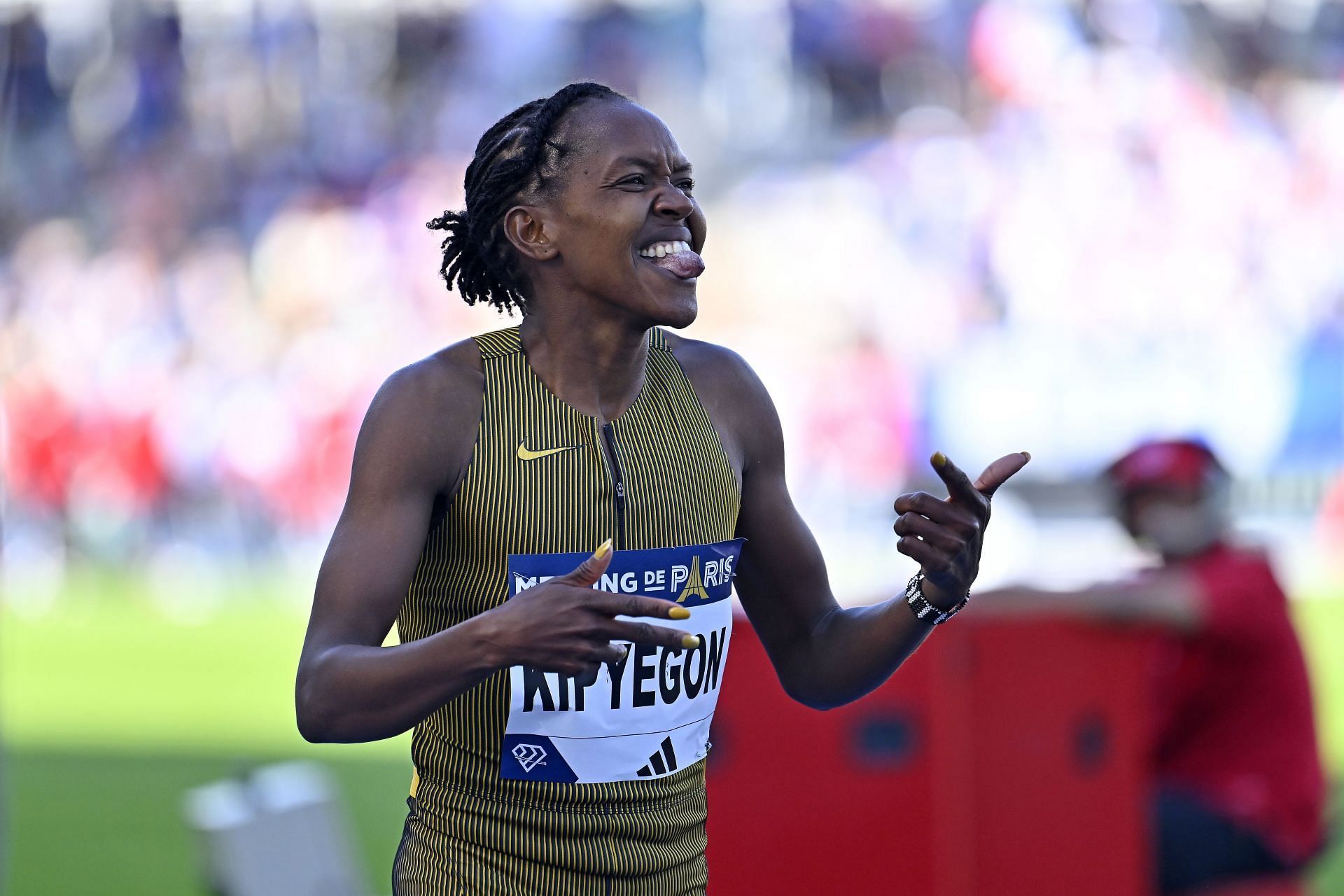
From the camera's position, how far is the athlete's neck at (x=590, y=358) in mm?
2709

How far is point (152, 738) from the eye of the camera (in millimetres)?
9695


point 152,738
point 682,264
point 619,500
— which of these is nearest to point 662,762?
point 619,500

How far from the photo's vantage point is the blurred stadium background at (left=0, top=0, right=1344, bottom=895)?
53.7ft

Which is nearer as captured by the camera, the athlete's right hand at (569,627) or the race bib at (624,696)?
the athlete's right hand at (569,627)

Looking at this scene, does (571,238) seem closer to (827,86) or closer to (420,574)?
(420,574)

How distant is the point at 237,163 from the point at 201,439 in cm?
453

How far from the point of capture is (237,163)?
883 inches

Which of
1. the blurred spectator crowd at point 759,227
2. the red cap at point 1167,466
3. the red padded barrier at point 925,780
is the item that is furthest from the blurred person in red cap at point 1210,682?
the blurred spectator crowd at point 759,227

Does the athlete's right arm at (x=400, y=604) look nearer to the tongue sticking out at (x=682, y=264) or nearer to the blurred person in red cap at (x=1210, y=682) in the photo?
the tongue sticking out at (x=682, y=264)

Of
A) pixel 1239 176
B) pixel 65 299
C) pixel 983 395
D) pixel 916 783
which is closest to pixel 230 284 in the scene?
pixel 65 299

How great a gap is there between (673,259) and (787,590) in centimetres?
60

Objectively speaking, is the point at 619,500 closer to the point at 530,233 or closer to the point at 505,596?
the point at 505,596

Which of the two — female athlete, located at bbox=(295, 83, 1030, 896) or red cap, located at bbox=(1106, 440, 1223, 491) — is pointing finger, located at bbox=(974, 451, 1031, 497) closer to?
female athlete, located at bbox=(295, 83, 1030, 896)

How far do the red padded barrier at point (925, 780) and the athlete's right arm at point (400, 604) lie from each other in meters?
2.00
